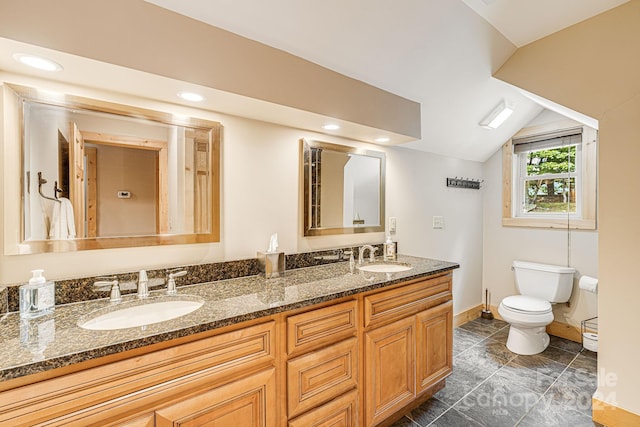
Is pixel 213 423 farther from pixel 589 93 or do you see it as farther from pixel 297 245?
pixel 589 93

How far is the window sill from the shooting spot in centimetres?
261

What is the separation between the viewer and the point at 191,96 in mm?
1362

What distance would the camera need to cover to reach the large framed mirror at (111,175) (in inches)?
46.3

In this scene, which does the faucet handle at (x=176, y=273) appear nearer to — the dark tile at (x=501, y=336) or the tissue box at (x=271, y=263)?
the tissue box at (x=271, y=263)

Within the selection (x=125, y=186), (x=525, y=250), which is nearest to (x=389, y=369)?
(x=125, y=186)

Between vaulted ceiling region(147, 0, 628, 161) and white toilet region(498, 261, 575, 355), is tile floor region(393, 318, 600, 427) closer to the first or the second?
white toilet region(498, 261, 575, 355)

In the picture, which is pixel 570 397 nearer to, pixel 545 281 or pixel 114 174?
pixel 545 281

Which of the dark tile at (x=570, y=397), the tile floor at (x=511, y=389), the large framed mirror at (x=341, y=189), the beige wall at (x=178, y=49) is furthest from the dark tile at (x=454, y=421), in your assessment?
the beige wall at (x=178, y=49)

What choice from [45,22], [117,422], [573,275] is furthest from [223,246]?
[573,275]

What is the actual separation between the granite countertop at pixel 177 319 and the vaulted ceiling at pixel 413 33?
1184mm

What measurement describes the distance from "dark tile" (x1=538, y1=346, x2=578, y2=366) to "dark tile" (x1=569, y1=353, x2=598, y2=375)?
39 millimetres

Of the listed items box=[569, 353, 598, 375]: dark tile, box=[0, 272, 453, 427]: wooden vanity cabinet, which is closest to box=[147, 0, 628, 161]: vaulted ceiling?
box=[0, 272, 453, 427]: wooden vanity cabinet

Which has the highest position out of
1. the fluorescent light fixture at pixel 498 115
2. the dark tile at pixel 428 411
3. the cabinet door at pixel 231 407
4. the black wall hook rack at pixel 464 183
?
the fluorescent light fixture at pixel 498 115

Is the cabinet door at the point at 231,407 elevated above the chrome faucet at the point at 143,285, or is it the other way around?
the chrome faucet at the point at 143,285
